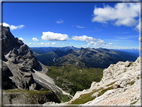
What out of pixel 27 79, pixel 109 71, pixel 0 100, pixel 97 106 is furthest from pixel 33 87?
pixel 97 106

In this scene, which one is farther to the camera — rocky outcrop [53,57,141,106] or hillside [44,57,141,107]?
rocky outcrop [53,57,141,106]

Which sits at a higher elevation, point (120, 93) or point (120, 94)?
point (120, 94)

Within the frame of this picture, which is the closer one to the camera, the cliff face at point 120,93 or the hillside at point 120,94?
the hillside at point 120,94

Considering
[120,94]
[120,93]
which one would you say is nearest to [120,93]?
[120,93]

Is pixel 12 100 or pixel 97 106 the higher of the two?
pixel 97 106

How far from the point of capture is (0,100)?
1828 inches

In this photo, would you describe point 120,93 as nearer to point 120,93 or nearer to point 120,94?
point 120,93

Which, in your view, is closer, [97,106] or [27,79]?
[97,106]

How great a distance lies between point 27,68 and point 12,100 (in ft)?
497

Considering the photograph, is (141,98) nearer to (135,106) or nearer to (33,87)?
(135,106)

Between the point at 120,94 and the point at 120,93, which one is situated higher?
the point at 120,94

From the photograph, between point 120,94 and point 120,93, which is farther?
point 120,93

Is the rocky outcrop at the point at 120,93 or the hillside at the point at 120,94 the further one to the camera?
the rocky outcrop at the point at 120,93

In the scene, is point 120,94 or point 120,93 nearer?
point 120,94
